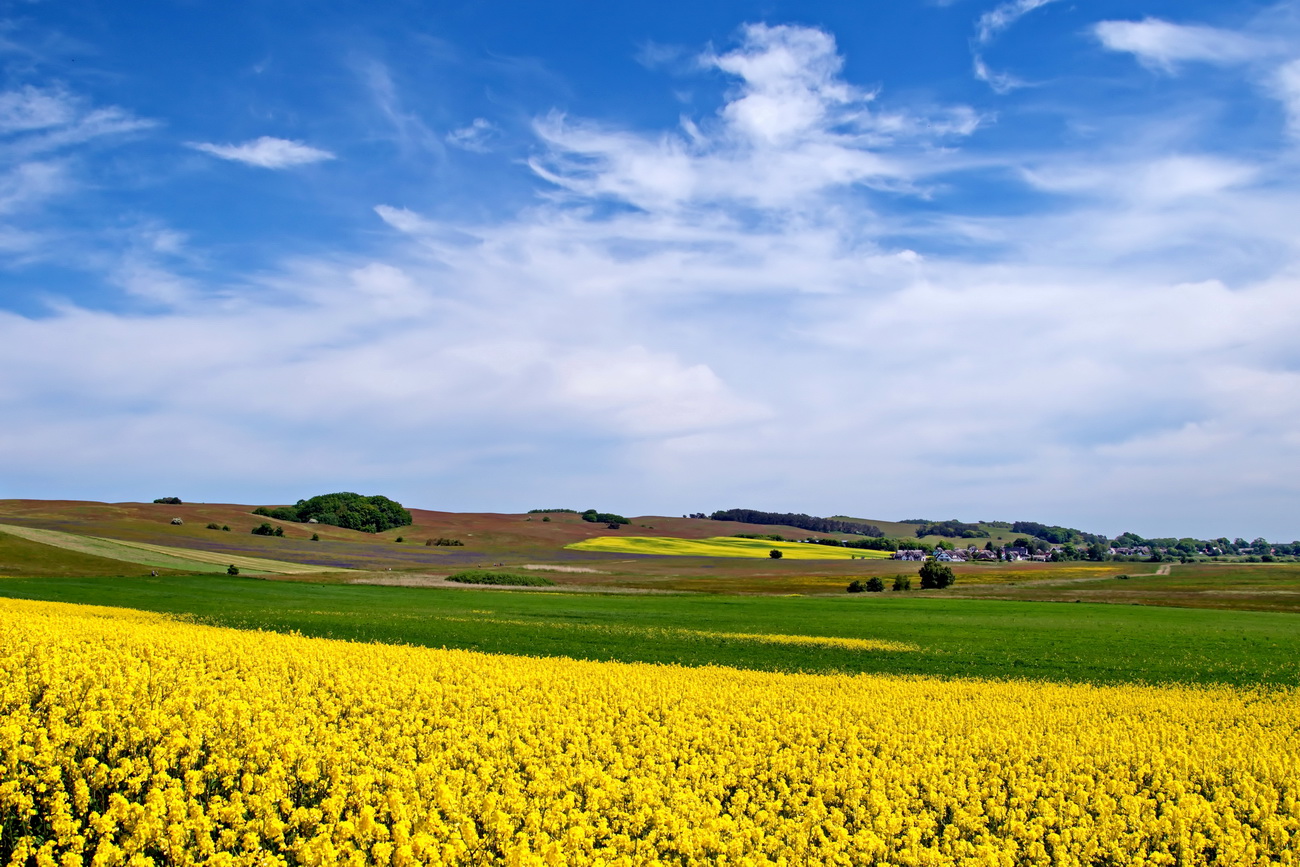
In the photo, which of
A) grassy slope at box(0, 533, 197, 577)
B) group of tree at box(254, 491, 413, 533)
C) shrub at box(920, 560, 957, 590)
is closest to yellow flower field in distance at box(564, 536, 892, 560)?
group of tree at box(254, 491, 413, 533)

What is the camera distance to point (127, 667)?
499 inches

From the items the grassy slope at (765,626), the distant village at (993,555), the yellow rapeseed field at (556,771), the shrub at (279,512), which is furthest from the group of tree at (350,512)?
the yellow rapeseed field at (556,771)

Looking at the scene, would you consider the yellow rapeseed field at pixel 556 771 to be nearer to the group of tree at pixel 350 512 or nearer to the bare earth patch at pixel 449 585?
the bare earth patch at pixel 449 585

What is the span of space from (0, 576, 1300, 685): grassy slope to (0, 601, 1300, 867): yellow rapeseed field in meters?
10.4

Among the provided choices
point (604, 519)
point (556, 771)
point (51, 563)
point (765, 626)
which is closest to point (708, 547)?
point (604, 519)

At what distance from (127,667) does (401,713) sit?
170 inches

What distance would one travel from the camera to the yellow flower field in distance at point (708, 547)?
383 ft

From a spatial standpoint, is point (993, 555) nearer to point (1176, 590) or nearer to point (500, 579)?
point (1176, 590)

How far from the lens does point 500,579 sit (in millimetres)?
73188

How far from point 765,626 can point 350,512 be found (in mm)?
104968

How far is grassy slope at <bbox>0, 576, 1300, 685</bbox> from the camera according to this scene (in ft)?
88.1

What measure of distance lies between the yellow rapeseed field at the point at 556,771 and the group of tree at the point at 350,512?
116 metres

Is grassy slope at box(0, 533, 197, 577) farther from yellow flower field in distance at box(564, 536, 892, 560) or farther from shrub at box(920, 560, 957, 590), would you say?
shrub at box(920, 560, 957, 590)

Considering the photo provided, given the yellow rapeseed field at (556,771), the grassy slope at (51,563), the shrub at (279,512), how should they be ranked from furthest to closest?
the shrub at (279,512), the grassy slope at (51,563), the yellow rapeseed field at (556,771)
